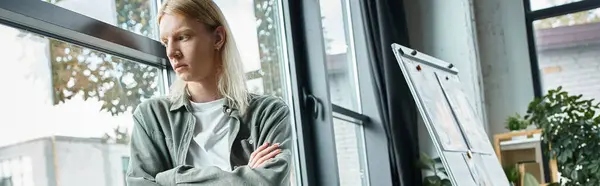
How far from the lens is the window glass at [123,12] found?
180 cm

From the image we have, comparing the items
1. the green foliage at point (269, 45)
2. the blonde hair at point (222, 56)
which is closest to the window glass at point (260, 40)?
the green foliage at point (269, 45)

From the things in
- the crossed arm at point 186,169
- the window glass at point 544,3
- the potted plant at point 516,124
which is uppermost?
the window glass at point 544,3

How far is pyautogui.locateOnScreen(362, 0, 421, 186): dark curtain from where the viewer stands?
174 inches

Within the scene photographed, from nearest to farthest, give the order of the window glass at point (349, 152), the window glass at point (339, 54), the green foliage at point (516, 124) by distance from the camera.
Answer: the window glass at point (349, 152) → the window glass at point (339, 54) → the green foliage at point (516, 124)

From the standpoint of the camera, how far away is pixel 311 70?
317cm

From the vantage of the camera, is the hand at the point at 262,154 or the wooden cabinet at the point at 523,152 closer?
the hand at the point at 262,154

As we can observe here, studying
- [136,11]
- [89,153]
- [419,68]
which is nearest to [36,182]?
[89,153]

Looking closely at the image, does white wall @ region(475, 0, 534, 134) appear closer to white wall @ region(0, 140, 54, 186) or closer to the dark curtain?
the dark curtain

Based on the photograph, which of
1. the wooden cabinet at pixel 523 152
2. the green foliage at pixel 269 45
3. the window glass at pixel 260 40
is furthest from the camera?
the wooden cabinet at pixel 523 152

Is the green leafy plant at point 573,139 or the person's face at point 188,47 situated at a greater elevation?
the person's face at point 188,47

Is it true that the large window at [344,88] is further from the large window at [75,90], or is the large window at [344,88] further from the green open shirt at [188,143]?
the green open shirt at [188,143]

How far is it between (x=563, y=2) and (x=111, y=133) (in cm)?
438

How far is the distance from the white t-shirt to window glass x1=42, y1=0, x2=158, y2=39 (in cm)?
44

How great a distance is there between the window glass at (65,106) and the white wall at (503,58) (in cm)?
394
